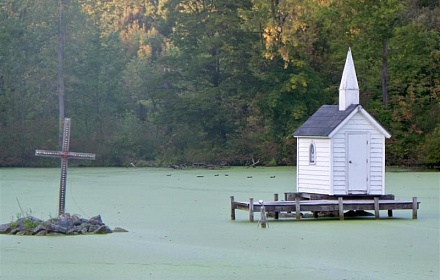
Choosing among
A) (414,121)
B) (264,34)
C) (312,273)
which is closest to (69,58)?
(264,34)

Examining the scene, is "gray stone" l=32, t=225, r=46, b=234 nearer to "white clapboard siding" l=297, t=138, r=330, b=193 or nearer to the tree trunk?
"white clapboard siding" l=297, t=138, r=330, b=193

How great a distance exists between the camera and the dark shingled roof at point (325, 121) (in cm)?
2427

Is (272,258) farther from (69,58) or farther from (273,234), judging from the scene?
(69,58)

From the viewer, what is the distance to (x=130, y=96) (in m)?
61.3

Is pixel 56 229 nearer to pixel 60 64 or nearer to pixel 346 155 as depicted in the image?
pixel 346 155

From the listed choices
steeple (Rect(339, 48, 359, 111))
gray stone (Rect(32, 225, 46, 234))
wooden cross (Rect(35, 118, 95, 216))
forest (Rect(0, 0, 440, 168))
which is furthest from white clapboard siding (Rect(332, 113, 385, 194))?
forest (Rect(0, 0, 440, 168))

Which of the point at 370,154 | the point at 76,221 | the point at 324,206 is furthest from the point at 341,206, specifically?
the point at 76,221

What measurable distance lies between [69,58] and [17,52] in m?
2.51

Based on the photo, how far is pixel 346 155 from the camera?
2419 cm

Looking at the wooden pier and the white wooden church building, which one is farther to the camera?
the white wooden church building

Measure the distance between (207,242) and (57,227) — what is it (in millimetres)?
2709

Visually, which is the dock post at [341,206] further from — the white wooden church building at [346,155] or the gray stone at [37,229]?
the gray stone at [37,229]

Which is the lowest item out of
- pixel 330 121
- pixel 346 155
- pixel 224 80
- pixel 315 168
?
pixel 315 168

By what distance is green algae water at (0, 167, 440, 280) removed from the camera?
15680mm
